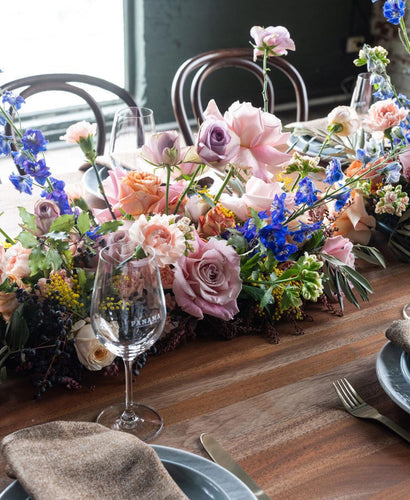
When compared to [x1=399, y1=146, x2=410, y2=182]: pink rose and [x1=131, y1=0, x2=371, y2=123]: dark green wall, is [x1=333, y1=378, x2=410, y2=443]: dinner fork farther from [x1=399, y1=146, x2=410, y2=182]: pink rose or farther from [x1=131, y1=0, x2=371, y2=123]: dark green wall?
[x1=131, y1=0, x2=371, y2=123]: dark green wall

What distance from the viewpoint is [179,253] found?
892 millimetres

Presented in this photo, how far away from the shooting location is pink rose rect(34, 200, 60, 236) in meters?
0.92

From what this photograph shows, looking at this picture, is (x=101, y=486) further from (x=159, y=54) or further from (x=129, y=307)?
(x=159, y=54)

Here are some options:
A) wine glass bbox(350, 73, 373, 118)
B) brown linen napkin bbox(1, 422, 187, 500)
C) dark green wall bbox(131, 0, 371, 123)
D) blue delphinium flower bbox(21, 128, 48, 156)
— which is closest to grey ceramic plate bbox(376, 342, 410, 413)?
brown linen napkin bbox(1, 422, 187, 500)

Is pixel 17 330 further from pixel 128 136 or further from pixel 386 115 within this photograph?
pixel 386 115

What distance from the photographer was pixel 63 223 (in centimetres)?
91

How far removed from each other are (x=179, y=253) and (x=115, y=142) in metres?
0.33

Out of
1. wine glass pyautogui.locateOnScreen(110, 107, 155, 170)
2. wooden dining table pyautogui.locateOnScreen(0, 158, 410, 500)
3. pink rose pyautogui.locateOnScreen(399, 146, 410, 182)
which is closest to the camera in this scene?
wooden dining table pyautogui.locateOnScreen(0, 158, 410, 500)

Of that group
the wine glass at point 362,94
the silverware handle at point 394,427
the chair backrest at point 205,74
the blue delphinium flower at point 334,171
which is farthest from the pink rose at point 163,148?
the chair backrest at point 205,74

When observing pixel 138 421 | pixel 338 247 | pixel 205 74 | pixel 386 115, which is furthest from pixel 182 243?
pixel 205 74

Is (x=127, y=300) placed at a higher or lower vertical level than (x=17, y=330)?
higher

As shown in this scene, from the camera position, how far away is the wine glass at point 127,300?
0.71m

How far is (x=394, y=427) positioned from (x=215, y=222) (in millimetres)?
409

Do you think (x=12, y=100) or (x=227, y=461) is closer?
(x=227, y=461)
